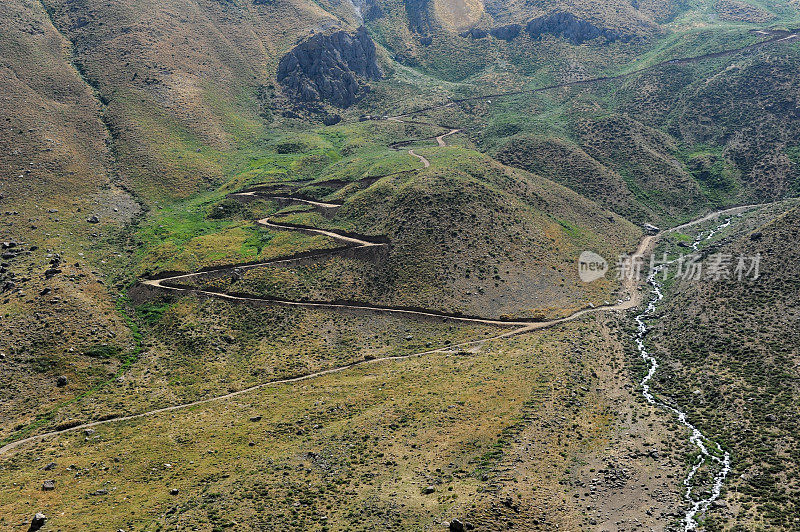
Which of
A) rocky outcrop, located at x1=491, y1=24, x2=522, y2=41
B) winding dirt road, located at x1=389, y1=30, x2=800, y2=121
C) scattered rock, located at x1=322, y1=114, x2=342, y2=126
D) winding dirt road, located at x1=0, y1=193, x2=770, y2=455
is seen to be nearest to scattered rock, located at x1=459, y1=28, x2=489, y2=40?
rocky outcrop, located at x1=491, y1=24, x2=522, y2=41

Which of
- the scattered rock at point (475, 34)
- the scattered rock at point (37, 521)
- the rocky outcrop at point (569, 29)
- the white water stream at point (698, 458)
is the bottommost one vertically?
the scattered rock at point (37, 521)

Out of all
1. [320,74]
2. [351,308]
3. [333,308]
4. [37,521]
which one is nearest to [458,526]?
[37,521]

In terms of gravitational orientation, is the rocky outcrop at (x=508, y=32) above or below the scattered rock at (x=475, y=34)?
above

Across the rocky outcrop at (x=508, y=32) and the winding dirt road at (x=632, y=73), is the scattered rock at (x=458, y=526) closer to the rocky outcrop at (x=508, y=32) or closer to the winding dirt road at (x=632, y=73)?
the winding dirt road at (x=632, y=73)

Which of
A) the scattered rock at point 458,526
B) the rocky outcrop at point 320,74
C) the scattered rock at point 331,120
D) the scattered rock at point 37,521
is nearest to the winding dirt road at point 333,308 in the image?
the scattered rock at point 37,521

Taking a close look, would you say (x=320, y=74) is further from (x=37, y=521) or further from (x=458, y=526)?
(x=458, y=526)

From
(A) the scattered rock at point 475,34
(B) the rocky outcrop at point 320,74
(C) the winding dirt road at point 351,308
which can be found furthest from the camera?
(A) the scattered rock at point 475,34

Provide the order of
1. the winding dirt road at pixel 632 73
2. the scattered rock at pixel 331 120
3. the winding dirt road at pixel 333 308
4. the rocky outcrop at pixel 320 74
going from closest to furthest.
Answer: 1. the winding dirt road at pixel 333 308
2. the winding dirt road at pixel 632 73
3. the scattered rock at pixel 331 120
4. the rocky outcrop at pixel 320 74
